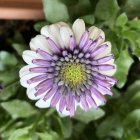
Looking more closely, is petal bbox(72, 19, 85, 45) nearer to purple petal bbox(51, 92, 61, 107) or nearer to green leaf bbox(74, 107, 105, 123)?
purple petal bbox(51, 92, 61, 107)

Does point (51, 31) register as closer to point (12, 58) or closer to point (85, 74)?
point (85, 74)

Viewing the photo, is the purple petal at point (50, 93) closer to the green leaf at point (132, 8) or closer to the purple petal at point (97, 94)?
the purple petal at point (97, 94)

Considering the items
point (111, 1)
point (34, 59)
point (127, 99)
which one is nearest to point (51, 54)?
point (34, 59)

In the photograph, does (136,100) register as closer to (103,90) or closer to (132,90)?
(132,90)

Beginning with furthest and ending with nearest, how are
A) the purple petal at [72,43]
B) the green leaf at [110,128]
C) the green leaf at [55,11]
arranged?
the green leaf at [110,128], the green leaf at [55,11], the purple petal at [72,43]

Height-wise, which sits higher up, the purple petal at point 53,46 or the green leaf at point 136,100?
the purple petal at point 53,46

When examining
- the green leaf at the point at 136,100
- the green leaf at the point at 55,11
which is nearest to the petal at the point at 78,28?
the green leaf at the point at 55,11

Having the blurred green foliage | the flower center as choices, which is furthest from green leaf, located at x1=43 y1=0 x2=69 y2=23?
the flower center
